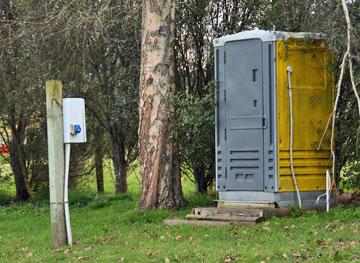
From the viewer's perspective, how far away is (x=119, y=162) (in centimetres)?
1828

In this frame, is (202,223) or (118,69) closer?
(202,223)

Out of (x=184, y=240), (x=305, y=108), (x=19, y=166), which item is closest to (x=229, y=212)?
(x=184, y=240)

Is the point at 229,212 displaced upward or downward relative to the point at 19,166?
downward

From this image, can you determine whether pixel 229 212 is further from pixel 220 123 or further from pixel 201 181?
pixel 201 181

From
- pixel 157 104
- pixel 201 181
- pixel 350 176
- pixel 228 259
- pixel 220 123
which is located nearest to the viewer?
pixel 228 259

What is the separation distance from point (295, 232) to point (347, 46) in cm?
300

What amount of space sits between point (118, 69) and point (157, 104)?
11.9ft

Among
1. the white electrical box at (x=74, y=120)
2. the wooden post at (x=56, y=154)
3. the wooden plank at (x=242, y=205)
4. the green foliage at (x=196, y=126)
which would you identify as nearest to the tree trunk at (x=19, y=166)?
the green foliage at (x=196, y=126)

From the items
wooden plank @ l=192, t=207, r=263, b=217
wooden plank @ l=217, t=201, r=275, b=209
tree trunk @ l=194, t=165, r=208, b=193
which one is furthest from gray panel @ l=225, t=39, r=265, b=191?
tree trunk @ l=194, t=165, r=208, b=193

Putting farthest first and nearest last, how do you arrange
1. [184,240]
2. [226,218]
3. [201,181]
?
[201,181] → [226,218] → [184,240]

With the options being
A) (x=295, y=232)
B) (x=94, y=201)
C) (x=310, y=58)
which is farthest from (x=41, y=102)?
(x=295, y=232)

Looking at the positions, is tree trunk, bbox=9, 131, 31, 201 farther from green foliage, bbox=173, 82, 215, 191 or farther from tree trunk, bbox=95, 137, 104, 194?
green foliage, bbox=173, 82, 215, 191

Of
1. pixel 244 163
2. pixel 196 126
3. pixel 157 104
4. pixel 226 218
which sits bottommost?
pixel 226 218

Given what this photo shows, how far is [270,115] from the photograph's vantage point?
438 inches
